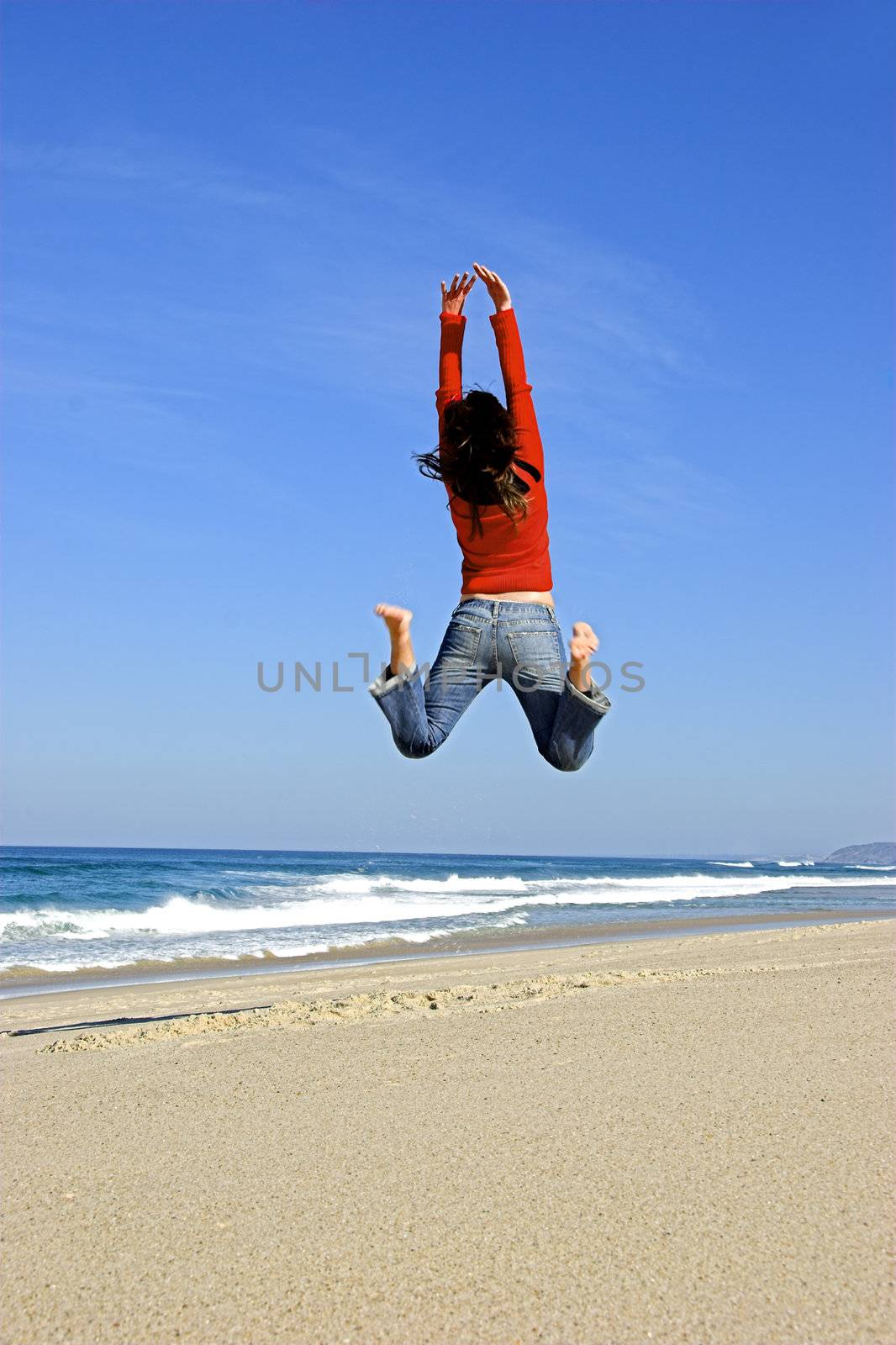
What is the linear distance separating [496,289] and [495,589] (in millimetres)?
1194

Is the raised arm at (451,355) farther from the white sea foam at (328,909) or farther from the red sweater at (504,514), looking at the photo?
the white sea foam at (328,909)

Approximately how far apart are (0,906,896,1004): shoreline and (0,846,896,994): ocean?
56 mm

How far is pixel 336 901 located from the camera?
2919cm

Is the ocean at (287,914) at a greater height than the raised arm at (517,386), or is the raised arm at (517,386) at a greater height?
the raised arm at (517,386)

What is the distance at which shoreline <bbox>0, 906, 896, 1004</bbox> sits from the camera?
13484mm

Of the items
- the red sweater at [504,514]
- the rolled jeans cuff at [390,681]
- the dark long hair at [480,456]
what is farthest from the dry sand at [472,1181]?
the dark long hair at [480,456]

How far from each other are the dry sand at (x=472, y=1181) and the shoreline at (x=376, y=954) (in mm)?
6333

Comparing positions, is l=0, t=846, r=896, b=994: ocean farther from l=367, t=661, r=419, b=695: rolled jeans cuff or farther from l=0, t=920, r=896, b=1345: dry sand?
l=367, t=661, r=419, b=695: rolled jeans cuff

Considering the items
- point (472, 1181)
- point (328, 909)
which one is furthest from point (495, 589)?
point (328, 909)

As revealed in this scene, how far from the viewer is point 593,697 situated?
4117mm

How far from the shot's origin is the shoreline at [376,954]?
13484mm

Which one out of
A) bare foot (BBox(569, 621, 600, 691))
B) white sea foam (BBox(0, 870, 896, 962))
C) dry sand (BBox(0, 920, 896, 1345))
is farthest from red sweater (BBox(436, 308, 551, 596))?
white sea foam (BBox(0, 870, 896, 962))

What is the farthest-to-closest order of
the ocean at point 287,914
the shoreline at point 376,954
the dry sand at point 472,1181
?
1. the ocean at point 287,914
2. the shoreline at point 376,954
3. the dry sand at point 472,1181

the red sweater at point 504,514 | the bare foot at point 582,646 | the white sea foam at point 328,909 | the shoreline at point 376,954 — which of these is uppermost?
the red sweater at point 504,514
